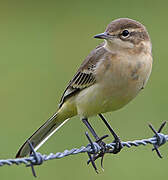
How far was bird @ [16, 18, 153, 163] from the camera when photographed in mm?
8055

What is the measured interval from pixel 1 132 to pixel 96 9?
20.5ft

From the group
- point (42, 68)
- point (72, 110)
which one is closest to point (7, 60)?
point (42, 68)

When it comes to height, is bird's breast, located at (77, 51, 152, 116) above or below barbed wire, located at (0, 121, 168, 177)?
above

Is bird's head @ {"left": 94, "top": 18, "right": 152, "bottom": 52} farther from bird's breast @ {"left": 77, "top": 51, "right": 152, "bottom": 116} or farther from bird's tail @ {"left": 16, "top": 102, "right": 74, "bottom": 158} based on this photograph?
bird's tail @ {"left": 16, "top": 102, "right": 74, "bottom": 158}

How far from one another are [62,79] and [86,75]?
4748mm

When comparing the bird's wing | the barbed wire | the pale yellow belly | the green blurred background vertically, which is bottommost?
the barbed wire

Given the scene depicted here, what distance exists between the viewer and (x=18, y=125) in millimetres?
11883

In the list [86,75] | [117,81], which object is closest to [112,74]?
[117,81]

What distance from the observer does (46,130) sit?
852 cm

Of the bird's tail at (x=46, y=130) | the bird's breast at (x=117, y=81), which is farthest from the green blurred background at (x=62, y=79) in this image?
the bird's breast at (x=117, y=81)

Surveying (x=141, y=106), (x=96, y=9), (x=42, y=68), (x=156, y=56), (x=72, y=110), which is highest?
(x=96, y=9)

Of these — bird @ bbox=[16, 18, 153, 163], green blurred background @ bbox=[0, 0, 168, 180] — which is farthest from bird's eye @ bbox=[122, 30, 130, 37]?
green blurred background @ bbox=[0, 0, 168, 180]

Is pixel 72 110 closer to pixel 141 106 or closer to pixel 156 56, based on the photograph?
pixel 141 106

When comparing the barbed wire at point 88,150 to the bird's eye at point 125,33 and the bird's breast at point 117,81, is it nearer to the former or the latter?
the bird's breast at point 117,81
